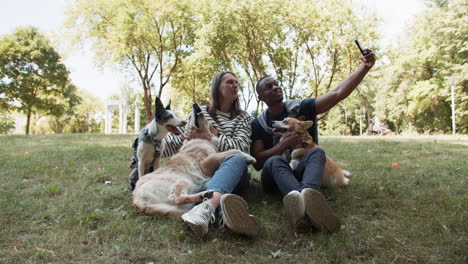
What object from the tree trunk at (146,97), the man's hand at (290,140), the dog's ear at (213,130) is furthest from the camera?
the tree trunk at (146,97)

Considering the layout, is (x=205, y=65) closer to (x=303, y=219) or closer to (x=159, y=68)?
(x=159, y=68)

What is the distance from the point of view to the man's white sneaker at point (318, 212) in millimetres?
2461

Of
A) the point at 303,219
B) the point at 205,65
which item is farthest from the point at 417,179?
the point at 205,65

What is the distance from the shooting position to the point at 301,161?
10.7ft

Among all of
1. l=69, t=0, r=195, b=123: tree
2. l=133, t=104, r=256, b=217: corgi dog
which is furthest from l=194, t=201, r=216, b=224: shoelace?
l=69, t=0, r=195, b=123: tree

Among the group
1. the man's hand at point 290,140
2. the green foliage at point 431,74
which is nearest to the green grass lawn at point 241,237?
the man's hand at point 290,140

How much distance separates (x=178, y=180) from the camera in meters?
3.08

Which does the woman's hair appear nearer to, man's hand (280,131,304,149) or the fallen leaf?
man's hand (280,131,304,149)

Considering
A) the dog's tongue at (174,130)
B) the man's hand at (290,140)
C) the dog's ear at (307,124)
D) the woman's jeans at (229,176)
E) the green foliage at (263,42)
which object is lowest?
the woman's jeans at (229,176)

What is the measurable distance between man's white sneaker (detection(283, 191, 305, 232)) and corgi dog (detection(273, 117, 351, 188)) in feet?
3.45

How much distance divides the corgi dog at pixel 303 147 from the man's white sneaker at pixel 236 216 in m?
1.27

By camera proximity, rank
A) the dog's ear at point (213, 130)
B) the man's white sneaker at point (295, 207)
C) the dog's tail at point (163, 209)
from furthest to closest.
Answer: the dog's ear at point (213, 130) → the dog's tail at point (163, 209) → the man's white sneaker at point (295, 207)

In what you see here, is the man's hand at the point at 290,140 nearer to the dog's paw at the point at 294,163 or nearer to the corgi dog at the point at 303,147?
the corgi dog at the point at 303,147

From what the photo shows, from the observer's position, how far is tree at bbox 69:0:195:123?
20.1 m
